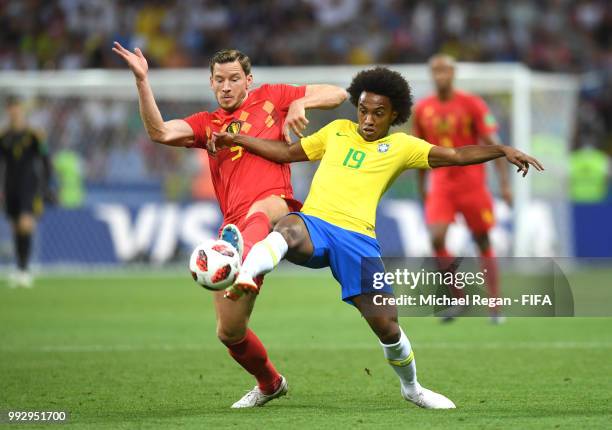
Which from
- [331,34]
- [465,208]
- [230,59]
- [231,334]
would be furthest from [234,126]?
[331,34]

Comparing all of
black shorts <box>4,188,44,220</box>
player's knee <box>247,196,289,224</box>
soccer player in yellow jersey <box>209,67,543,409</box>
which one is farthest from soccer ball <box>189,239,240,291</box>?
black shorts <box>4,188,44,220</box>

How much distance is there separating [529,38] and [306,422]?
A: 63.5ft

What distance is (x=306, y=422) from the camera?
6.42 metres

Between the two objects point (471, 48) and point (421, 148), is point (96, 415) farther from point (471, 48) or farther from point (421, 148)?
point (471, 48)

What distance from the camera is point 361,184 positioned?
6.86 m

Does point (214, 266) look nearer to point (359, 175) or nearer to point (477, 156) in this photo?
point (359, 175)

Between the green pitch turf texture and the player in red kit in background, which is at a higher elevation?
the player in red kit in background

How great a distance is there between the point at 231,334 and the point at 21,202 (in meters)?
10.5

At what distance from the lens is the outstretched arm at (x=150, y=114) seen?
6.97 metres

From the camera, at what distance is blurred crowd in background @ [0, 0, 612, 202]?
2425cm

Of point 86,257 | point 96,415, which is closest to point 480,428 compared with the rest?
point 96,415

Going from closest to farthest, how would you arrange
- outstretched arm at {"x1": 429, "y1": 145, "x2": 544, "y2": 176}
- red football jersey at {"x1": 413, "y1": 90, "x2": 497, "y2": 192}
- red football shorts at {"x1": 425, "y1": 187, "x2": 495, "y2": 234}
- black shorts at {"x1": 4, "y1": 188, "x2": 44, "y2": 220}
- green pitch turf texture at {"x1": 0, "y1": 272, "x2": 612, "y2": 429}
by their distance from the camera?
1. outstretched arm at {"x1": 429, "y1": 145, "x2": 544, "y2": 176}
2. green pitch turf texture at {"x1": 0, "y1": 272, "x2": 612, "y2": 429}
3. red football jersey at {"x1": 413, "y1": 90, "x2": 497, "y2": 192}
4. red football shorts at {"x1": 425, "y1": 187, "x2": 495, "y2": 234}
5. black shorts at {"x1": 4, "y1": 188, "x2": 44, "y2": 220}

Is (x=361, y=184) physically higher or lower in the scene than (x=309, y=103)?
lower

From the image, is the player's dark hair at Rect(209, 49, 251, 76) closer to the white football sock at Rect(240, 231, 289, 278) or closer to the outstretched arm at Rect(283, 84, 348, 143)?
the outstretched arm at Rect(283, 84, 348, 143)
